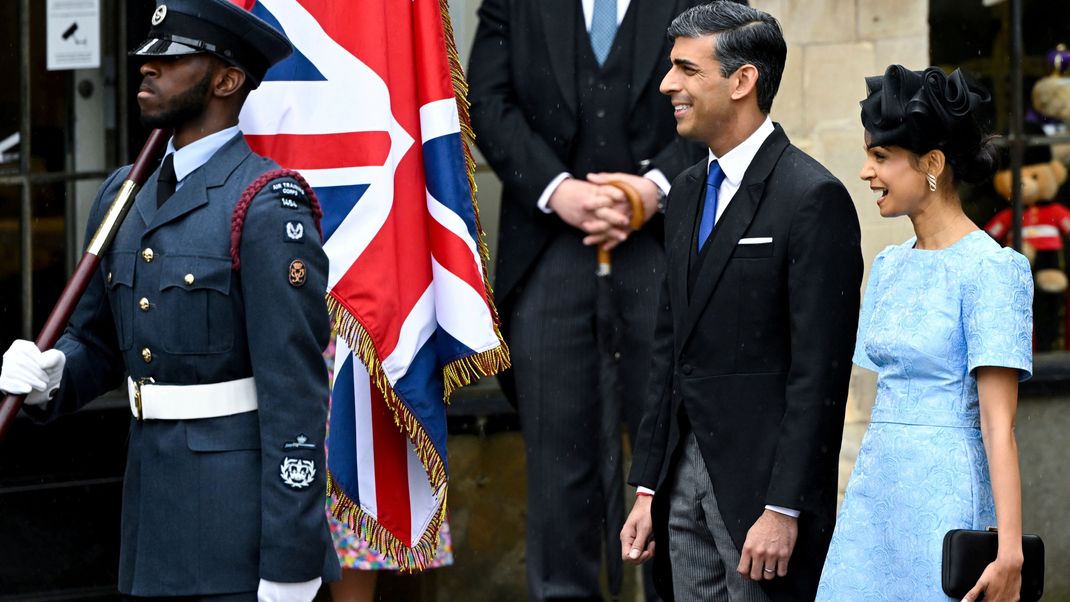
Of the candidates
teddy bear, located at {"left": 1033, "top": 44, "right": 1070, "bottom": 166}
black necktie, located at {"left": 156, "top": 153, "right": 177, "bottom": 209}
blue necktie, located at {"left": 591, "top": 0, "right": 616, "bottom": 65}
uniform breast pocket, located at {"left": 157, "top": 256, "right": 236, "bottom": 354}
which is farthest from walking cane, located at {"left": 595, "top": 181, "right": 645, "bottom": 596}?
teddy bear, located at {"left": 1033, "top": 44, "right": 1070, "bottom": 166}

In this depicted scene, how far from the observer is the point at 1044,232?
717cm

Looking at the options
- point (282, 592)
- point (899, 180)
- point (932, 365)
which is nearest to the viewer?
point (282, 592)

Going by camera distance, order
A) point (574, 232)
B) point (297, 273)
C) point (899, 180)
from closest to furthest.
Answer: point (297, 273) < point (899, 180) < point (574, 232)

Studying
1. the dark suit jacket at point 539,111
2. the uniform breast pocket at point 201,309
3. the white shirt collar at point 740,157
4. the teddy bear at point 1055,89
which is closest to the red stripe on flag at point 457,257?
the dark suit jacket at point 539,111

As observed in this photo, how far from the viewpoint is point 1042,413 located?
22.9 feet

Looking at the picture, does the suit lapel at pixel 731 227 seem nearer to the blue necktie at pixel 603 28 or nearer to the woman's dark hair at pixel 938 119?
the woman's dark hair at pixel 938 119

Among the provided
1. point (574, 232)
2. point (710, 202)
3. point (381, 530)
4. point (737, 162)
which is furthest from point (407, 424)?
point (737, 162)

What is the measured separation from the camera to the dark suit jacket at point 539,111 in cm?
544

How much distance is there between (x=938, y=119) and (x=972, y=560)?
40.3 inches

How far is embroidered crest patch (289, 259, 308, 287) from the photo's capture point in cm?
364

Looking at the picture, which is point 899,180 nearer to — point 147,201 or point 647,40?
point 647,40

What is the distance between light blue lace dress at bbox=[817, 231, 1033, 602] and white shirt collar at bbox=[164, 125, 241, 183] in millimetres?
1619

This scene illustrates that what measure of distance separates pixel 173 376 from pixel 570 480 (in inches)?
78.0

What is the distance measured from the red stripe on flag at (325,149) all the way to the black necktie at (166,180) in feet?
4.63
